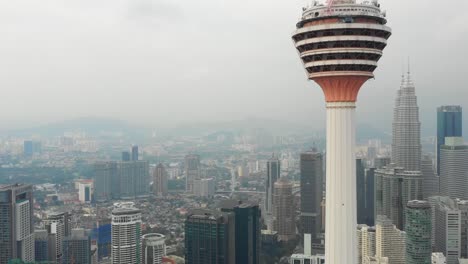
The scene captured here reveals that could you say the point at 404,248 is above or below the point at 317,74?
below

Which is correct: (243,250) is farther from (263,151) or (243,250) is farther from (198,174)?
(198,174)

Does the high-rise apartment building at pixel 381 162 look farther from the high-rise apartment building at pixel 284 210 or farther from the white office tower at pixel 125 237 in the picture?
the white office tower at pixel 125 237

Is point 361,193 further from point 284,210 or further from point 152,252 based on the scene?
point 152,252

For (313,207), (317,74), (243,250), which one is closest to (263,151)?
(313,207)

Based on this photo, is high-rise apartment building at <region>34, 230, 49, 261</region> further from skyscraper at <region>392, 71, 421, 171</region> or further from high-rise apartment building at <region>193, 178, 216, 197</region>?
skyscraper at <region>392, 71, 421, 171</region>

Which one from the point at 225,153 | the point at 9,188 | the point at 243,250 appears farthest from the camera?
the point at 225,153

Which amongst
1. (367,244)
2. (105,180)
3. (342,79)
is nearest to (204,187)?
(105,180)

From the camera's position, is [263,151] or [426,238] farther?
[263,151]
